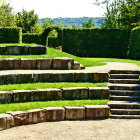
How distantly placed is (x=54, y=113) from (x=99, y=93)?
6.97 ft

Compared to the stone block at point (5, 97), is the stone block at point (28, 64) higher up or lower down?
higher up

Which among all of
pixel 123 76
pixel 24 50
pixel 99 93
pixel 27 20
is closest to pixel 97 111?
pixel 99 93

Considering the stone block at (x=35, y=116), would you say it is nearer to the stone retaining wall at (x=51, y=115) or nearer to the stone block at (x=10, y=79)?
the stone retaining wall at (x=51, y=115)

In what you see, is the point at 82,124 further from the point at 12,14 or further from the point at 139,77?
the point at 12,14

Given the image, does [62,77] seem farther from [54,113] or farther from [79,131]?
[79,131]

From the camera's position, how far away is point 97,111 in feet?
31.6

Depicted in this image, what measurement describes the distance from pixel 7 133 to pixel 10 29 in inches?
800

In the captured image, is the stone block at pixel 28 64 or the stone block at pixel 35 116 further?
the stone block at pixel 28 64

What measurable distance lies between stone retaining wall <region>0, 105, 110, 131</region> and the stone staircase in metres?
0.56

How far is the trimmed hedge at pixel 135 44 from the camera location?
22266mm

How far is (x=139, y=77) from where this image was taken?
1238 cm

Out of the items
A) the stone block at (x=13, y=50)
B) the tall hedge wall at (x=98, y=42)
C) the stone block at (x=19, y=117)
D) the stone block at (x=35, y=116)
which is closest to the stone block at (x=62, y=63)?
the stone block at (x=13, y=50)

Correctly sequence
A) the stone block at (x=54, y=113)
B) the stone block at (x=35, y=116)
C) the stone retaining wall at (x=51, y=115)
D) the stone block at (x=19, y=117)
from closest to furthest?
1. the stone retaining wall at (x=51, y=115)
2. the stone block at (x=19, y=117)
3. the stone block at (x=35, y=116)
4. the stone block at (x=54, y=113)

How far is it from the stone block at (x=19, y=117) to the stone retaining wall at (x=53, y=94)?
3.65ft
